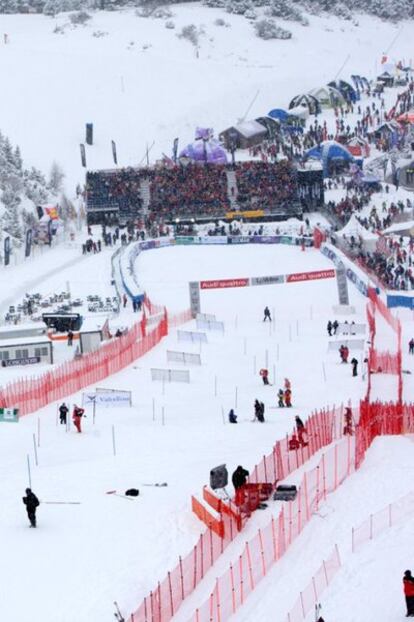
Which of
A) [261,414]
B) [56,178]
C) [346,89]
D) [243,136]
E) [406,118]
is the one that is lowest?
[261,414]

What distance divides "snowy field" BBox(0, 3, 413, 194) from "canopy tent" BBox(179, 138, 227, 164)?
4.35 metres

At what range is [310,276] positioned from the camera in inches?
1761

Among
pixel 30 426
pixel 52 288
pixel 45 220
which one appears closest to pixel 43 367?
pixel 30 426

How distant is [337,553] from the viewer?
60.2 ft

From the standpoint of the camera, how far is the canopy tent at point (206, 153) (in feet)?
208

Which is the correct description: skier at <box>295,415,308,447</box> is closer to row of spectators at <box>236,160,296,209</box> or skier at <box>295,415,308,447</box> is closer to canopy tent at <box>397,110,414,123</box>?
row of spectators at <box>236,160,296,209</box>

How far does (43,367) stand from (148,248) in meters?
19.0

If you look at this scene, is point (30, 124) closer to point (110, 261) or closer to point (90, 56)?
point (90, 56)

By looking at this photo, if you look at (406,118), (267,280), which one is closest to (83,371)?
(267,280)

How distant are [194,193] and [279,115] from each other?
1439 cm

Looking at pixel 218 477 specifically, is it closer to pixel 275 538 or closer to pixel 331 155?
pixel 275 538

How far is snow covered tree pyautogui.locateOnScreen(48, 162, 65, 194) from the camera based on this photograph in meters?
63.0

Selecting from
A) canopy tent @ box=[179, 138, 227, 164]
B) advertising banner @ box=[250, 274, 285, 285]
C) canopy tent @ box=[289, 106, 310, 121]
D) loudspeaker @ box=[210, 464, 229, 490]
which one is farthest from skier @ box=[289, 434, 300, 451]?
canopy tent @ box=[289, 106, 310, 121]

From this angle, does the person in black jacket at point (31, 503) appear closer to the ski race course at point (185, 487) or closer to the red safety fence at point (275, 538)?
the ski race course at point (185, 487)
